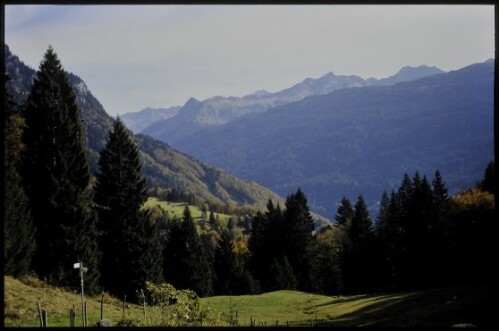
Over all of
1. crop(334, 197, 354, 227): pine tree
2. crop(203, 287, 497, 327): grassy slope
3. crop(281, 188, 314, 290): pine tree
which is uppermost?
crop(334, 197, 354, 227): pine tree

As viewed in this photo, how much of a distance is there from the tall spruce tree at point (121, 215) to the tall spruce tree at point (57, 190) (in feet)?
16.8

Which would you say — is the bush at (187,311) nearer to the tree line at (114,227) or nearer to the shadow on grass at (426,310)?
the shadow on grass at (426,310)

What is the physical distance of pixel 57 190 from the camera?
35219 mm

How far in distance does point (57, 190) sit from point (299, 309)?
21.7 m

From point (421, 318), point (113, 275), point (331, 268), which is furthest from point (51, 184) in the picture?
point (331, 268)

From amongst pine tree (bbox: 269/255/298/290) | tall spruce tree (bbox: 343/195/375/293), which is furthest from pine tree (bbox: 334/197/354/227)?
pine tree (bbox: 269/255/298/290)

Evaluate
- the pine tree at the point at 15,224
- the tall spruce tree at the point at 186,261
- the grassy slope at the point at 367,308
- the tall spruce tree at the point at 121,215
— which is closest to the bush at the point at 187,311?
the grassy slope at the point at 367,308

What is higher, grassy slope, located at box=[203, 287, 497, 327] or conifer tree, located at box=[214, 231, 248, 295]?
conifer tree, located at box=[214, 231, 248, 295]

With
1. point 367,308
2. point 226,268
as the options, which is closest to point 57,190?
point 367,308

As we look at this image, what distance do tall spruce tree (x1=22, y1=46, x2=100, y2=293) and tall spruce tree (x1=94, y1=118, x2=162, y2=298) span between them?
16.8ft

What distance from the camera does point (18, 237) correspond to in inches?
1198

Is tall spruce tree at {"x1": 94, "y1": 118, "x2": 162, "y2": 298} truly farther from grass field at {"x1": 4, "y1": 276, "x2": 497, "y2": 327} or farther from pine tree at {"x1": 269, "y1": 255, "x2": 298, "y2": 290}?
pine tree at {"x1": 269, "y1": 255, "x2": 298, "y2": 290}

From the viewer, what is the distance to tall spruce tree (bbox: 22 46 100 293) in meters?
35.0

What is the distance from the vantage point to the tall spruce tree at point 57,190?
35000mm
